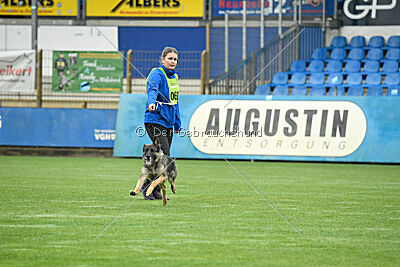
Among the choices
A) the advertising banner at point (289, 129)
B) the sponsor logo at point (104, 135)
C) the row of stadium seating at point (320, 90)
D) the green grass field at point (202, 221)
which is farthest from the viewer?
the row of stadium seating at point (320, 90)

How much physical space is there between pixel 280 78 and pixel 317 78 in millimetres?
1137

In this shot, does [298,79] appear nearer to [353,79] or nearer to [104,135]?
[353,79]

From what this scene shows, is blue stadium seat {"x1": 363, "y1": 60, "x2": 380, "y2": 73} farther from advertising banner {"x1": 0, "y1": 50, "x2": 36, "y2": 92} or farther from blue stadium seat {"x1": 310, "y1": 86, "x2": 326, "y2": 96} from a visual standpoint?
advertising banner {"x1": 0, "y1": 50, "x2": 36, "y2": 92}

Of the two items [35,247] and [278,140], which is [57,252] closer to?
[35,247]

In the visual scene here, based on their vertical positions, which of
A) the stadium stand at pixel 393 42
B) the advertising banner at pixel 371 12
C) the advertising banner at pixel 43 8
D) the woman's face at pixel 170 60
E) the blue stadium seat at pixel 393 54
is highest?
the advertising banner at pixel 43 8

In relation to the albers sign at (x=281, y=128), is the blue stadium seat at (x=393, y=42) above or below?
above

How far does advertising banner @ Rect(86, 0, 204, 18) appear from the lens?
2619 cm

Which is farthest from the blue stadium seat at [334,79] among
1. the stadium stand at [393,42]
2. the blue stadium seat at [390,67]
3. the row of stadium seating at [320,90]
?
the stadium stand at [393,42]

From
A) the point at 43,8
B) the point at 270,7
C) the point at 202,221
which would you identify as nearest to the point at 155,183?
the point at 202,221

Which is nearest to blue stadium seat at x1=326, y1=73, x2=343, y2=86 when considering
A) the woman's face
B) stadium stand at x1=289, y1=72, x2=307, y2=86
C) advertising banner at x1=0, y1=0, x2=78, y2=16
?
stadium stand at x1=289, y1=72, x2=307, y2=86

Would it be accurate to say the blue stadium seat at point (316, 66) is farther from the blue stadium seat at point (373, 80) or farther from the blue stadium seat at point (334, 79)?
the blue stadium seat at point (373, 80)

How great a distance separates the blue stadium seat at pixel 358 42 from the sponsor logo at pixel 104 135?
8.73 meters

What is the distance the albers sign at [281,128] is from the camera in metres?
18.4

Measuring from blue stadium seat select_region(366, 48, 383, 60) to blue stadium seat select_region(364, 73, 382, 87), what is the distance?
3.57 ft
